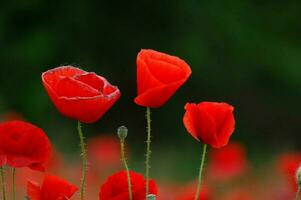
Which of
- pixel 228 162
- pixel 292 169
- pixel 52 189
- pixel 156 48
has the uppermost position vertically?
pixel 52 189

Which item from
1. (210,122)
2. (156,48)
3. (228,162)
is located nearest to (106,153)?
(228,162)

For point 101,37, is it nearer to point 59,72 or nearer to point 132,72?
point 132,72

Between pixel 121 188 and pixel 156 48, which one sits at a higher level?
pixel 121 188

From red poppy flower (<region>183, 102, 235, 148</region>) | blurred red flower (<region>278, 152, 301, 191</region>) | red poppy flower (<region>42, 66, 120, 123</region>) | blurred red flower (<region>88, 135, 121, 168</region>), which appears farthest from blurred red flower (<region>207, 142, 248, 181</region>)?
red poppy flower (<region>42, 66, 120, 123</region>)

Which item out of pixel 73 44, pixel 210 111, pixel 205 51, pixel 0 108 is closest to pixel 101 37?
pixel 73 44

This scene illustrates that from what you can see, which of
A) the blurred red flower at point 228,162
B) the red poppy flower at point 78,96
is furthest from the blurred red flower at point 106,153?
the red poppy flower at point 78,96

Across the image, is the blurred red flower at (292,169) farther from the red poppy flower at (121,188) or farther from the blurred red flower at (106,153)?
the blurred red flower at (106,153)

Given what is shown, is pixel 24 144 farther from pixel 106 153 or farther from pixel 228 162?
pixel 106 153
